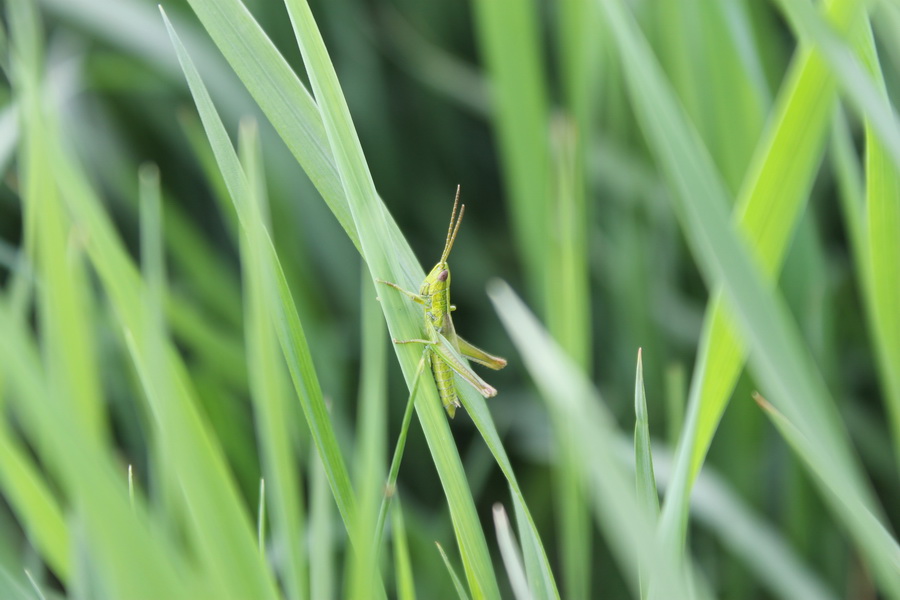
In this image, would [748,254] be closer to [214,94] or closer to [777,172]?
[777,172]

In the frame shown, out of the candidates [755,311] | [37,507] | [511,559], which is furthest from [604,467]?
[37,507]

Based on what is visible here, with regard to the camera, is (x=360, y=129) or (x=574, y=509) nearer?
(x=574, y=509)

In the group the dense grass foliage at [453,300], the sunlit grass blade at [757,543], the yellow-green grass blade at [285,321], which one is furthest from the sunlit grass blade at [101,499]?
the sunlit grass blade at [757,543]

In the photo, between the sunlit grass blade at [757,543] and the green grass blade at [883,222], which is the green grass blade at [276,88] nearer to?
the green grass blade at [883,222]

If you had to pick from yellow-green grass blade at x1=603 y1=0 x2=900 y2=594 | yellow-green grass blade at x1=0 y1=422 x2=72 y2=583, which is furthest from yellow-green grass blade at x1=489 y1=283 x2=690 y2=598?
yellow-green grass blade at x1=0 y1=422 x2=72 y2=583

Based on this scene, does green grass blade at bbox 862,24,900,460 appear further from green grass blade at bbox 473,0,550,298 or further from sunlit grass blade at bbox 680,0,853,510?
green grass blade at bbox 473,0,550,298

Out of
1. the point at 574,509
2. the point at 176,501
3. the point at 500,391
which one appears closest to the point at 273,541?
the point at 176,501
